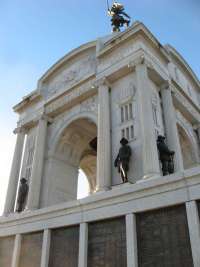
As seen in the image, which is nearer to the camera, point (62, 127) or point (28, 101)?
point (62, 127)

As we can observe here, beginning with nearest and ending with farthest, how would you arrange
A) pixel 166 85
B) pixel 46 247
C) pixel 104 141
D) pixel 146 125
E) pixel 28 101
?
pixel 46 247 < pixel 146 125 < pixel 104 141 < pixel 166 85 < pixel 28 101

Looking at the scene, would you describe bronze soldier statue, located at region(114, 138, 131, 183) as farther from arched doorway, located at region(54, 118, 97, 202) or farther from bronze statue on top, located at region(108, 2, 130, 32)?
bronze statue on top, located at region(108, 2, 130, 32)

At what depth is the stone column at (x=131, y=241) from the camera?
22.7 feet

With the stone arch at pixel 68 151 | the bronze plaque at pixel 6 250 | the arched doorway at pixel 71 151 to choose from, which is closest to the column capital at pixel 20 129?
the stone arch at pixel 68 151

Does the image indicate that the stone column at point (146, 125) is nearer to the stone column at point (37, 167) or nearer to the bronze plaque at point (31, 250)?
the bronze plaque at point (31, 250)

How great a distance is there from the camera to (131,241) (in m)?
7.16

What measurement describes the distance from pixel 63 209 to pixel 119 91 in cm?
865

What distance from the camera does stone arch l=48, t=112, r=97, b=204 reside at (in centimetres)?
1814

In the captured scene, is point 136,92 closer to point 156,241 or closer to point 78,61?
point 78,61

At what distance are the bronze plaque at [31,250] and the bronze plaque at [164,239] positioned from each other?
373cm

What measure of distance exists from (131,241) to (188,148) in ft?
46.0

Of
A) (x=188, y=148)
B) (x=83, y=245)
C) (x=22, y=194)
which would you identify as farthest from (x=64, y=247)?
(x=188, y=148)

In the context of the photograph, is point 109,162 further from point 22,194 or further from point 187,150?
point 187,150

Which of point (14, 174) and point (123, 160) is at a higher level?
point (14, 174)
